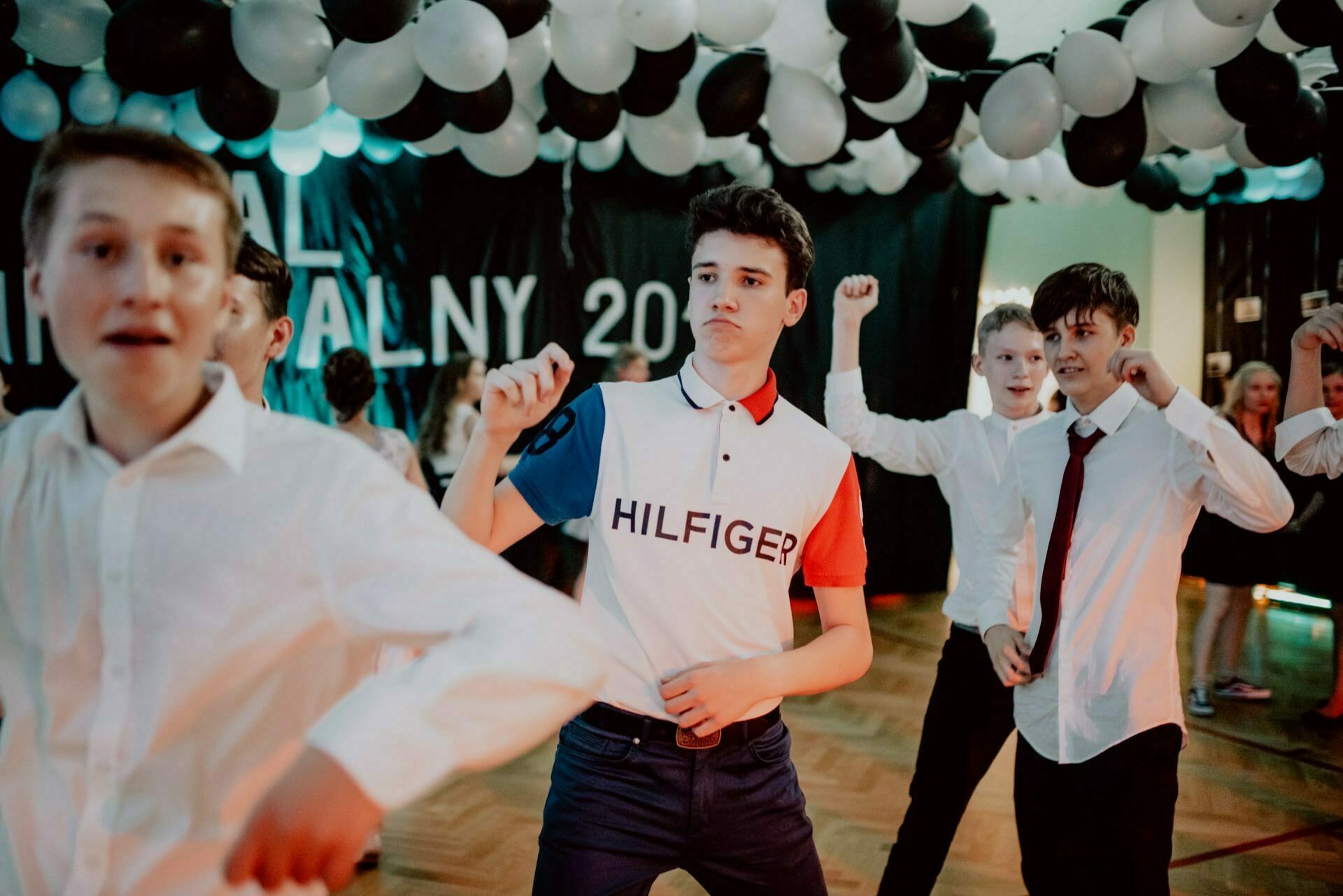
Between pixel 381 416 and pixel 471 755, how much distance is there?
598 centimetres

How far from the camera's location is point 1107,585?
2.31m

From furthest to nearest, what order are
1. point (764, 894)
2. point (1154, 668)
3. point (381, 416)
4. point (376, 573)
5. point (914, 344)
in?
point (914, 344), point (381, 416), point (1154, 668), point (764, 894), point (376, 573)

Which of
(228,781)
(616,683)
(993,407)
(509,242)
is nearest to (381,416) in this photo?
(509,242)

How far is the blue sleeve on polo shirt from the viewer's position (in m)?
1.90

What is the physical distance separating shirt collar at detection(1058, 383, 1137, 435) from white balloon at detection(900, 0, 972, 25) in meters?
2.22

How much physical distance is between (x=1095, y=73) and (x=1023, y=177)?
6.27 ft

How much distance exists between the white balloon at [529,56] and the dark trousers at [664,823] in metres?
3.46

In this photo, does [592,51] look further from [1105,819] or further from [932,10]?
[1105,819]

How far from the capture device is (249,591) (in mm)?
1010

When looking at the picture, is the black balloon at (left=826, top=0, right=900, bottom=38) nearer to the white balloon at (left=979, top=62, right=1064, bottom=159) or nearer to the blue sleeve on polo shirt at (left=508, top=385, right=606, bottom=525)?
the white balloon at (left=979, top=62, right=1064, bottom=159)

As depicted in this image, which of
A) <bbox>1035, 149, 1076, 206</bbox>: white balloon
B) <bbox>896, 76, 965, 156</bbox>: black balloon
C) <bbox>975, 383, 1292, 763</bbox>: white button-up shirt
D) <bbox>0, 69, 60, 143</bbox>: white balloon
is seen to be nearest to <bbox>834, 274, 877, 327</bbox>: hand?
<bbox>975, 383, 1292, 763</bbox>: white button-up shirt

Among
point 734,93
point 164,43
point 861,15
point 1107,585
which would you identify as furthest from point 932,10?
point 164,43

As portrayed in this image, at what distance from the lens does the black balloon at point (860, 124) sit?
4.91 m

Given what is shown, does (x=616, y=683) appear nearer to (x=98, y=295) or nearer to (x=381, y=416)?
(x=98, y=295)
